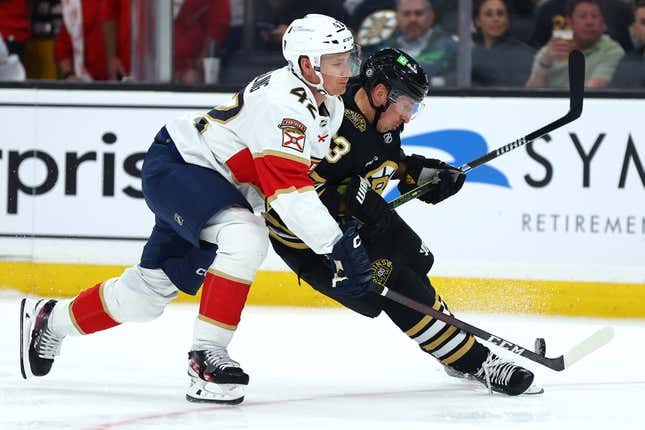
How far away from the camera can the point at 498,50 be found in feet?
17.0

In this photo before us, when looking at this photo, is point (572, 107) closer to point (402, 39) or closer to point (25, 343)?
point (402, 39)

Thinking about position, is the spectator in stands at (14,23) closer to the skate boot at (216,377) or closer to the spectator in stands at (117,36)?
the spectator in stands at (117,36)

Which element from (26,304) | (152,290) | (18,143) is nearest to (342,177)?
(152,290)

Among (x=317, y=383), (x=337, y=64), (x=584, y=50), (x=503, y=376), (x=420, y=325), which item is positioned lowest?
(x=317, y=383)

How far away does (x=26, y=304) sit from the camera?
3582 mm

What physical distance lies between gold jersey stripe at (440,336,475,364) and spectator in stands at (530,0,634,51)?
6.62 ft

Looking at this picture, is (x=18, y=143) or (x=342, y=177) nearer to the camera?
(x=342, y=177)

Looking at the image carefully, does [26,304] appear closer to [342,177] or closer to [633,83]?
[342,177]

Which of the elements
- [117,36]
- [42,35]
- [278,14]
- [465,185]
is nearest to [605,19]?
[465,185]

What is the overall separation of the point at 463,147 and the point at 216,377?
7.27 ft

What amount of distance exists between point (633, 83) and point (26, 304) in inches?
101

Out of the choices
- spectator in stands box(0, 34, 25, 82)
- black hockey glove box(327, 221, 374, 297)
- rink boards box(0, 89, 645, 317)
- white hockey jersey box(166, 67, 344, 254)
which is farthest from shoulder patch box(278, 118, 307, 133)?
spectator in stands box(0, 34, 25, 82)

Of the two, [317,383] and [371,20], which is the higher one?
[371,20]

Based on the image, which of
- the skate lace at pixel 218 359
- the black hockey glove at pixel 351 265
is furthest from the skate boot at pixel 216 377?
the black hockey glove at pixel 351 265
